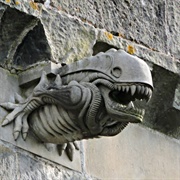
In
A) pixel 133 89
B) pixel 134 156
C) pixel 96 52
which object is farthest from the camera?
pixel 134 156

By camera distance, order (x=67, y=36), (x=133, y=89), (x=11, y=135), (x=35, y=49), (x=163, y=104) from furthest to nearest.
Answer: (x=163, y=104)
(x=67, y=36)
(x=35, y=49)
(x=11, y=135)
(x=133, y=89)

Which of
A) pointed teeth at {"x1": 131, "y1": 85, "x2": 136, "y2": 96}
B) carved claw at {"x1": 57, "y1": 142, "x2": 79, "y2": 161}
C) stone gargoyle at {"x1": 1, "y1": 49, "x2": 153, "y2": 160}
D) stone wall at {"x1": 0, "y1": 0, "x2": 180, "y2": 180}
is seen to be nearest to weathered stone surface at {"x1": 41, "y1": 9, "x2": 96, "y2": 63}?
stone wall at {"x1": 0, "y1": 0, "x2": 180, "y2": 180}

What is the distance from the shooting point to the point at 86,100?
4219mm

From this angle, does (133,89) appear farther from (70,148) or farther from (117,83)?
(70,148)

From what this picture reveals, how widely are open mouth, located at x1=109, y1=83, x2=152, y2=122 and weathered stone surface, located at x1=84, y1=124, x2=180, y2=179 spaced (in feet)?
1.68

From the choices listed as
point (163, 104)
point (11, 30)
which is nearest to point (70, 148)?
point (11, 30)

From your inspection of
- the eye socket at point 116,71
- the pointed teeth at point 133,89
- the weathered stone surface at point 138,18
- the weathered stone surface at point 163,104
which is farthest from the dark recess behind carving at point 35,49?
the weathered stone surface at point 163,104

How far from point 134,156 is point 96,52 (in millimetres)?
473

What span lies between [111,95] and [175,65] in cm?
84

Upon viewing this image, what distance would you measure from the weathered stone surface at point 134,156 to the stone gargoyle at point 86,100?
36 centimetres

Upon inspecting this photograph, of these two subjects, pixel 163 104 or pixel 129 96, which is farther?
pixel 163 104

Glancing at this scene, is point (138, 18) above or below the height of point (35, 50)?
below

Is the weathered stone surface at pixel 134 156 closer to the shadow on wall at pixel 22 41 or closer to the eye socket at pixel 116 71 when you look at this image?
the shadow on wall at pixel 22 41

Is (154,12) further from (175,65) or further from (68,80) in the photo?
(68,80)
